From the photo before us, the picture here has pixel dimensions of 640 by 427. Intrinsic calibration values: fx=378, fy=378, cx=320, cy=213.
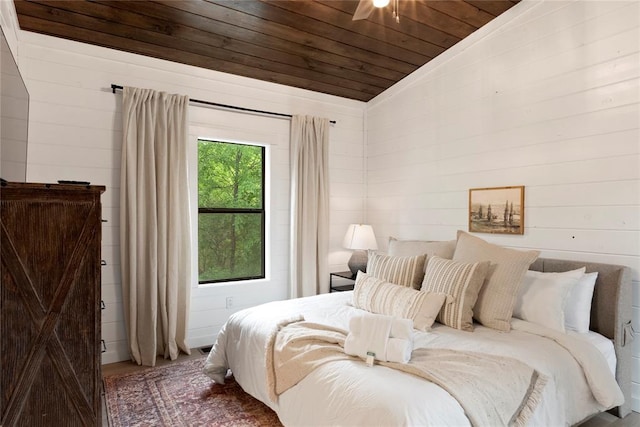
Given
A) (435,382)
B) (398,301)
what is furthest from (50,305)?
(398,301)

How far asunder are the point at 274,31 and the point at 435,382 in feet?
9.21

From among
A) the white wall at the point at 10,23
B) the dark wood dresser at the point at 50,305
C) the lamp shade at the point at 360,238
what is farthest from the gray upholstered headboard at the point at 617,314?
the white wall at the point at 10,23

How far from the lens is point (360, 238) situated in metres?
4.01

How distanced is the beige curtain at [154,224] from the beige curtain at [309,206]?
3.65 ft

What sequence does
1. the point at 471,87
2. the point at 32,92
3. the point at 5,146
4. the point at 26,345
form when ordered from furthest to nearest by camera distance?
the point at 471,87 → the point at 32,92 → the point at 5,146 → the point at 26,345

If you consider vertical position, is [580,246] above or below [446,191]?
below

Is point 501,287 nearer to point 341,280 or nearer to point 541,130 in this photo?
point 541,130

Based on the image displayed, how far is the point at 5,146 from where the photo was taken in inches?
66.4

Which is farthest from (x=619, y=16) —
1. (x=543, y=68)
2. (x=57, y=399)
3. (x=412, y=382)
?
(x=57, y=399)

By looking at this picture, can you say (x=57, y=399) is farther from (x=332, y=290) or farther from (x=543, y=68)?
(x=543, y=68)

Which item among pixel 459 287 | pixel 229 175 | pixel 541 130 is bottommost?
pixel 459 287

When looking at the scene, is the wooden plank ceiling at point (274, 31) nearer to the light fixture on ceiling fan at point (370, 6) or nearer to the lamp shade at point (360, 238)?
the light fixture on ceiling fan at point (370, 6)

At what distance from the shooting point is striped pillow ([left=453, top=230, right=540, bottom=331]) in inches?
89.7

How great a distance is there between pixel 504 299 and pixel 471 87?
6.60 ft
